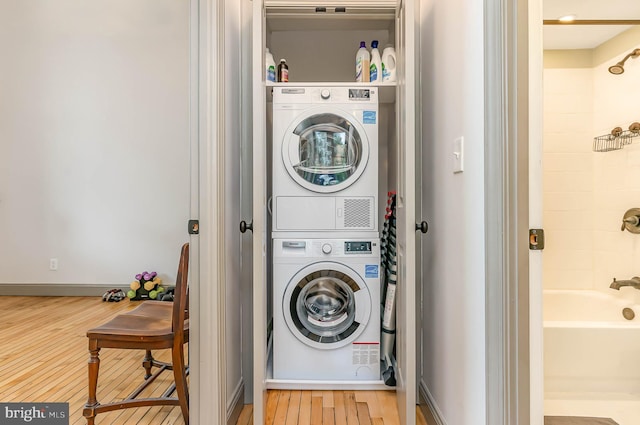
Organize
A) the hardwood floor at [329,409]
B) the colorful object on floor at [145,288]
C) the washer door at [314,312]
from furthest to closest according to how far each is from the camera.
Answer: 1. the colorful object on floor at [145,288]
2. the washer door at [314,312]
3. the hardwood floor at [329,409]

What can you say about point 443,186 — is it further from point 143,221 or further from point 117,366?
point 143,221

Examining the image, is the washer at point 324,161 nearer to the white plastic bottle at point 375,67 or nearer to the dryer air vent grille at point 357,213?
the dryer air vent grille at point 357,213

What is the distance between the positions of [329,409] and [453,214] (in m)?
1.16

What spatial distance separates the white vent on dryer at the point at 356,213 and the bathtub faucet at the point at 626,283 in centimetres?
168

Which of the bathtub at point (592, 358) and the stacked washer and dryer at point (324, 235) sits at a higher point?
the stacked washer and dryer at point (324, 235)

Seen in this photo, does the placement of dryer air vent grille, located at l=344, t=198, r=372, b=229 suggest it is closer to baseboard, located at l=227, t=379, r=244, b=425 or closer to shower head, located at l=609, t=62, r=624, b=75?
baseboard, located at l=227, t=379, r=244, b=425

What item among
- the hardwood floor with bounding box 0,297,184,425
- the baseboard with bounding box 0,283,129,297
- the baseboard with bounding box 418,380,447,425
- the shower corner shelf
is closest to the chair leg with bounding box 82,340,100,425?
the hardwood floor with bounding box 0,297,184,425

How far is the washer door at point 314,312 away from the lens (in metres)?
1.96

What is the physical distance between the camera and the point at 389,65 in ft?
6.65

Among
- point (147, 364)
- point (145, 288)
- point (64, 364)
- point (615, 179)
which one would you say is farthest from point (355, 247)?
point (145, 288)

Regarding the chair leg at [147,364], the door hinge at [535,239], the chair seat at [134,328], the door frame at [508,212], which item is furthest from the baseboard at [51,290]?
the door hinge at [535,239]

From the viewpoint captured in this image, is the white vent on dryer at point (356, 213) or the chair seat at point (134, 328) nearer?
the chair seat at point (134, 328)

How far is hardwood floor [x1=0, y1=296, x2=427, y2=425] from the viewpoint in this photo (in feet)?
5.53

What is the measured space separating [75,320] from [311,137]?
2.61 meters
